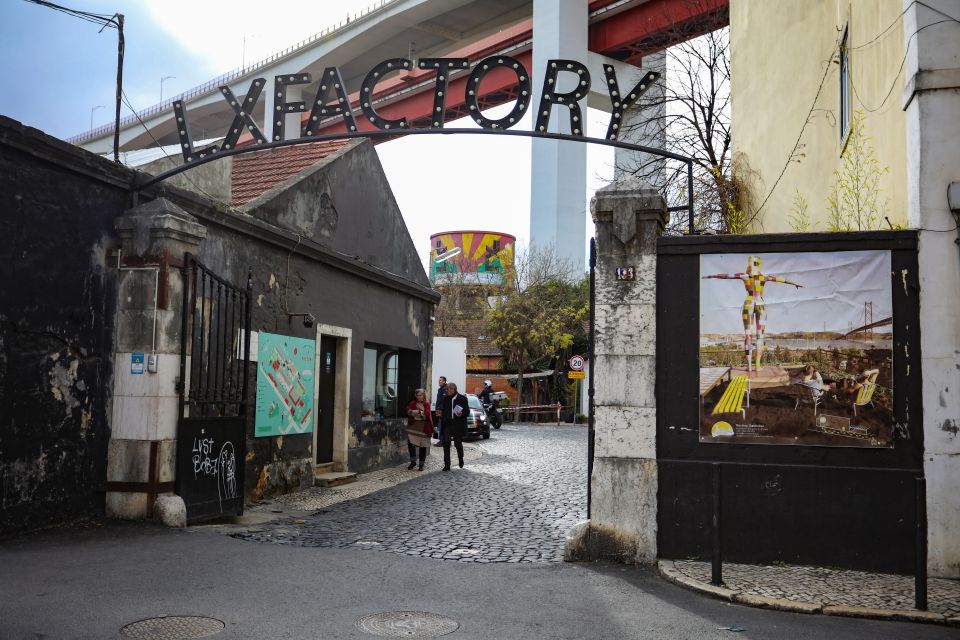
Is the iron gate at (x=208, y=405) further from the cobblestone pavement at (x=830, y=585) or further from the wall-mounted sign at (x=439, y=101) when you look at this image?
the cobblestone pavement at (x=830, y=585)

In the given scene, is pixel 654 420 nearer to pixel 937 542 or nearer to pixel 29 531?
pixel 937 542

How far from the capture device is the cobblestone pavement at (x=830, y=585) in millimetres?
5930

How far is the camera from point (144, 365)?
8.64 metres

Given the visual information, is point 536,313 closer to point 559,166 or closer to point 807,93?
point 559,166

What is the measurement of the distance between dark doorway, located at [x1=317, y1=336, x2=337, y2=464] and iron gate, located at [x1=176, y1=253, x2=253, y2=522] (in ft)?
11.1

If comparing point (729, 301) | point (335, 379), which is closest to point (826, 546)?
point (729, 301)

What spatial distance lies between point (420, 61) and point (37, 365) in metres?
5.28

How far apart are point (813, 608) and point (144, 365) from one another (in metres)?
6.59

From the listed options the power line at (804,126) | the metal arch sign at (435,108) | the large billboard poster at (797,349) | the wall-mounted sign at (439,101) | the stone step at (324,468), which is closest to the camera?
the large billboard poster at (797,349)

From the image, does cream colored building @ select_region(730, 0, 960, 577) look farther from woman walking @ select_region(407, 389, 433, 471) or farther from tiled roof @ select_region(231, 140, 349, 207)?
tiled roof @ select_region(231, 140, 349, 207)

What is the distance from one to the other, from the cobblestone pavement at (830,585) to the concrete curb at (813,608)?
0.08 meters

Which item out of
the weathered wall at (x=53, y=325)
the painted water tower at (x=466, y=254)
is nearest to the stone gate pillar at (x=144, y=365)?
the weathered wall at (x=53, y=325)

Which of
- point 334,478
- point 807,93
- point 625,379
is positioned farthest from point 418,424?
point 625,379

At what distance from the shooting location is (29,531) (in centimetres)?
763
